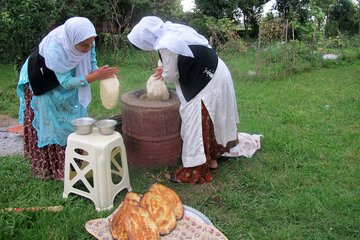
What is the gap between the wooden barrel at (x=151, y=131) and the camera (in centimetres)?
301

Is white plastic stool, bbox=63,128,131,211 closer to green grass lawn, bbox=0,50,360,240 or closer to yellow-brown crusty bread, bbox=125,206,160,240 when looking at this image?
green grass lawn, bbox=0,50,360,240

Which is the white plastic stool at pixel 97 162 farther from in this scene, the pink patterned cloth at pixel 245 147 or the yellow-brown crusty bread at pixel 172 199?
the pink patterned cloth at pixel 245 147

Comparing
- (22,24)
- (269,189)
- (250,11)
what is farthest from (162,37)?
(250,11)

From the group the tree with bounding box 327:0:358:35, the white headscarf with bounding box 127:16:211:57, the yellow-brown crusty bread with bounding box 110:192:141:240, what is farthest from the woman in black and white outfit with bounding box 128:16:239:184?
the tree with bounding box 327:0:358:35

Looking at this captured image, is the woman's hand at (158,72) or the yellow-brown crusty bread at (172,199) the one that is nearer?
the yellow-brown crusty bread at (172,199)

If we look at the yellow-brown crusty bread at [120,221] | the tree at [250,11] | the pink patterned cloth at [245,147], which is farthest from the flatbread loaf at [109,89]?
the tree at [250,11]

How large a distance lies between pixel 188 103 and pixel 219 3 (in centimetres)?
1144

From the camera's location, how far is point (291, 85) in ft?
21.0

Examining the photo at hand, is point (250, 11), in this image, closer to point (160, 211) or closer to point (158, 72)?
point (158, 72)

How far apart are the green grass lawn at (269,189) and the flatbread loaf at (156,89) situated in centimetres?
82

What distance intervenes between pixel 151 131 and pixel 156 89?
45cm

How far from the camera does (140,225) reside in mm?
2002

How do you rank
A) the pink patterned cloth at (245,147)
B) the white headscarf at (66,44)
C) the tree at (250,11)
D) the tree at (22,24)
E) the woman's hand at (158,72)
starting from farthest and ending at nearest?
the tree at (250,11), the tree at (22,24), the pink patterned cloth at (245,147), the woman's hand at (158,72), the white headscarf at (66,44)

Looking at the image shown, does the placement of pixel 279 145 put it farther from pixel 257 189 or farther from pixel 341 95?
pixel 341 95
